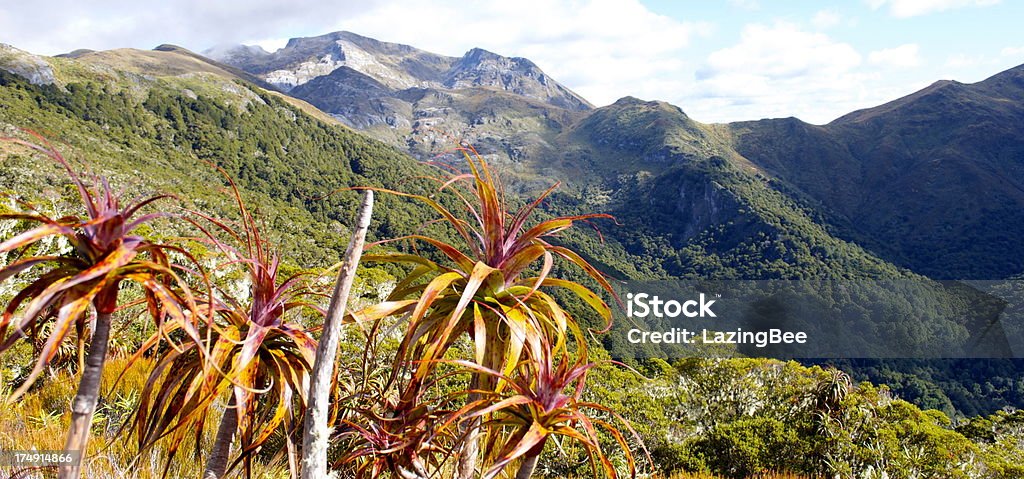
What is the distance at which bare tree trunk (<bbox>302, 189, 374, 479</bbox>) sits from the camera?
1068mm

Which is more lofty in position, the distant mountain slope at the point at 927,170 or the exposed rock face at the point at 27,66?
the exposed rock face at the point at 27,66

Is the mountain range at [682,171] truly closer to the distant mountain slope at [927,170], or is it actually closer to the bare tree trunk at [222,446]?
the distant mountain slope at [927,170]

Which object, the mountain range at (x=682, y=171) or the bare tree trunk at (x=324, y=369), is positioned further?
the mountain range at (x=682, y=171)

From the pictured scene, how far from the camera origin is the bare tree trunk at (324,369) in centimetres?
107

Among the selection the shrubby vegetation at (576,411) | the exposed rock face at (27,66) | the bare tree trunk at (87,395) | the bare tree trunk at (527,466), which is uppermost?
the exposed rock face at (27,66)

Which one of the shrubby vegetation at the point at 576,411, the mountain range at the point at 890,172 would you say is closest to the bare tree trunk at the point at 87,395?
the shrubby vegetation at the point at 576,411

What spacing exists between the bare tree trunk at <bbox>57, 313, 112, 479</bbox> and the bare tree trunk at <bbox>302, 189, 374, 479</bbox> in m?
0.39

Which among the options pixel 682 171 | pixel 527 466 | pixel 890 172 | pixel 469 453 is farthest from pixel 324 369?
pixel 890 172

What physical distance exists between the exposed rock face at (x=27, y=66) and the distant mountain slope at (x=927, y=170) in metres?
159

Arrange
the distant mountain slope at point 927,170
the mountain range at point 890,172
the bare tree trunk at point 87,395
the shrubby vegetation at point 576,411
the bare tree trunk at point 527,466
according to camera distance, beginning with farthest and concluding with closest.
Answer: the mountain range at point 890,172 < the distant mountain slope at point 927,170 < the shrubby vegetation at point 576,411 < the bare tree trunk at point 527,466 < the bare tree trunk at point 87,395

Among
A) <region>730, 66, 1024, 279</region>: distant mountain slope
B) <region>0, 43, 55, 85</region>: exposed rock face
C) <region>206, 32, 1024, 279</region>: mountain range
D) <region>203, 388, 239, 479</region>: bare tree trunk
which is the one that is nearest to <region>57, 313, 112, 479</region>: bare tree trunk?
<region>203, 388, 239, 479</region>: bare tree trunk

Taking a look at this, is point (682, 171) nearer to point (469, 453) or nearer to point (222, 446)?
point (469, 453)

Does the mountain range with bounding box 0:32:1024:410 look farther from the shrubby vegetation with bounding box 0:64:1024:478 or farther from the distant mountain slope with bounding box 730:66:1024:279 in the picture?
the shrubby vegetation with bounding box 0:64:1024:478

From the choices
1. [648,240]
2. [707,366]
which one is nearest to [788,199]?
[648,240]
